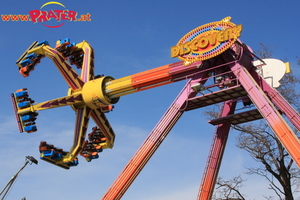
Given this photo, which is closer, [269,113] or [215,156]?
[269,113]

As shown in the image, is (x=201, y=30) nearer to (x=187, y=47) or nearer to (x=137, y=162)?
(x=187, y=47)

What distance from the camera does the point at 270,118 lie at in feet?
57.8

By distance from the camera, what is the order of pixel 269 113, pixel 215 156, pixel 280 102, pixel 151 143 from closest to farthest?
pixel 269 113, pixel 280 102, pixel 151 143, pixel 215 156

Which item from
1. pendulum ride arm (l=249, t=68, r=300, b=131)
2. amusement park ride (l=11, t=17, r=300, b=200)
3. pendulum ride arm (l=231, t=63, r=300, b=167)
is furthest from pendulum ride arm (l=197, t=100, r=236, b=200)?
pendulum ride arm (l=231, t=63, r=300, b=167)

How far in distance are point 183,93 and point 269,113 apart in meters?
4.05

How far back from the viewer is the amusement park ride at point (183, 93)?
744 inches

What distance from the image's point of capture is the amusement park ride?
18.9 metres

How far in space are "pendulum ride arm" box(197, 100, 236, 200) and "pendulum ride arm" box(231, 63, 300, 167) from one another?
3405 mm

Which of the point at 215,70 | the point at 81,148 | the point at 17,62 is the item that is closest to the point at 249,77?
the point at 215,70

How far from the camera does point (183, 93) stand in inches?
806

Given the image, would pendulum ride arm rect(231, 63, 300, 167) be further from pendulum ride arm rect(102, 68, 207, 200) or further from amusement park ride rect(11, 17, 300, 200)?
pendulum ride arm rect(102, 68, 207, 200)

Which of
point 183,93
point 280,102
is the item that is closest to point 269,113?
point 280,102

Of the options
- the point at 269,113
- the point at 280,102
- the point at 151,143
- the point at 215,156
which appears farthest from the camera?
the point at 215,156

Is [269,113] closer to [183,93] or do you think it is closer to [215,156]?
[183,93]
